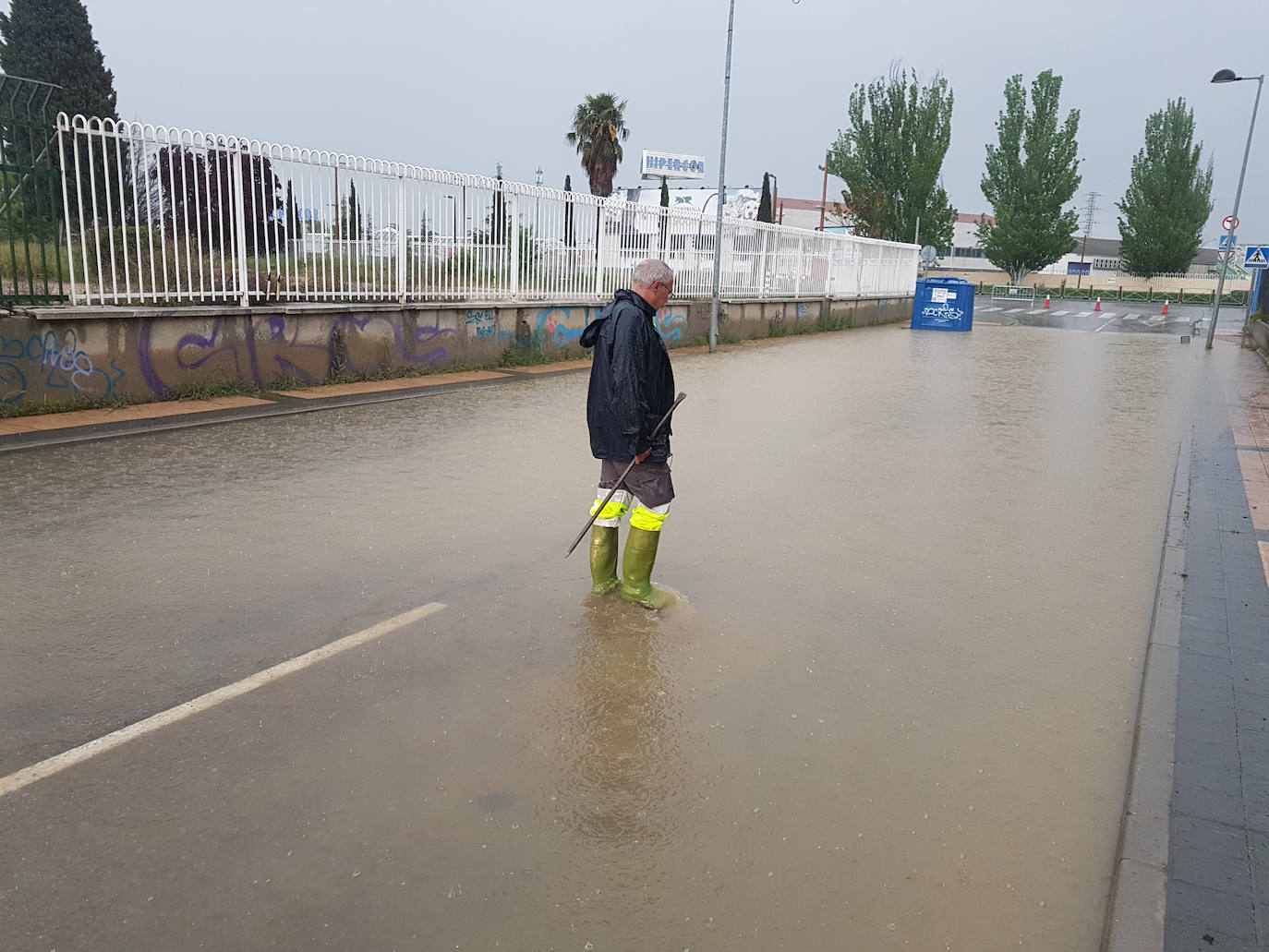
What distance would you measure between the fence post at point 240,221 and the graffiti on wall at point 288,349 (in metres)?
0.32

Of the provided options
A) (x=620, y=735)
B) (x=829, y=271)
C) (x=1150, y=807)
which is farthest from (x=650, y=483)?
(x=829, y=271)

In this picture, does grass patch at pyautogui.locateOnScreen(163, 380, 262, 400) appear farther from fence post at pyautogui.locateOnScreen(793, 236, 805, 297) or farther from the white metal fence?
fence post at pyautogui.locateOnScreen(793, 236, 805, 297)

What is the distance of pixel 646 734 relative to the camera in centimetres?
354

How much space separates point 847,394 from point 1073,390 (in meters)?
3.92

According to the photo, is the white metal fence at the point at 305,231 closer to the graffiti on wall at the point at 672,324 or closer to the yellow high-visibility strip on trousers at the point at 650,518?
the graffiti on wall at the point at 672,324

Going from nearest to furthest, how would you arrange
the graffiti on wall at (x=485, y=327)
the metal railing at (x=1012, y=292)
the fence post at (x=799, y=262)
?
1. the graffiti on wall at (x=485, y=327)
2. the fence post at (x=799, y=262)
3. the metal railing at (x=1012, y=292)

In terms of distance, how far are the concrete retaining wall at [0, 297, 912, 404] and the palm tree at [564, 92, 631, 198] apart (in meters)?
33.8

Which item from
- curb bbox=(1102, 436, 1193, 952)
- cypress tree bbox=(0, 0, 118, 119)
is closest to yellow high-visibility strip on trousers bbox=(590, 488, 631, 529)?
curb bbox=(1102, 436, 1193, 952)

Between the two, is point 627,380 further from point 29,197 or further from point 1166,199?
point 1166,199

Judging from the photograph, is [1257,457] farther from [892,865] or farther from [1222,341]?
[1222,341]

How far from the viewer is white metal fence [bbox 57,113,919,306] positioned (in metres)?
9.14

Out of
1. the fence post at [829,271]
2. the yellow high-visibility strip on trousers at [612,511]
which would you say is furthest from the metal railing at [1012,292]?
the yellow high-visibility strip on trousers at [612,511]

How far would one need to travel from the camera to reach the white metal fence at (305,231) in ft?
Answer: 30.0

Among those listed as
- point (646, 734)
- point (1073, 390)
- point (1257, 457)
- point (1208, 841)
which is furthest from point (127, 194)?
point (1073, 390)
